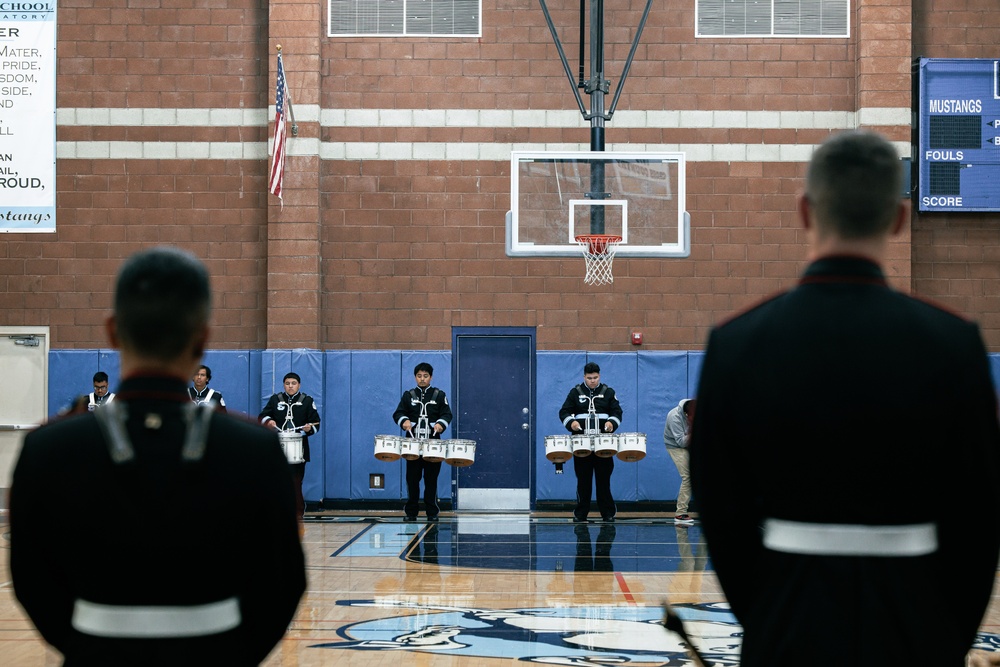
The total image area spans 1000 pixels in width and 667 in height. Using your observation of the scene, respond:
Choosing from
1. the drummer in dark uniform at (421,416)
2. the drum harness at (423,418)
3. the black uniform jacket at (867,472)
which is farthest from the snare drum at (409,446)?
the black uniform jacket at (867,472)

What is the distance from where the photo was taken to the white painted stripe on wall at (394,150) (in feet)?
52.7

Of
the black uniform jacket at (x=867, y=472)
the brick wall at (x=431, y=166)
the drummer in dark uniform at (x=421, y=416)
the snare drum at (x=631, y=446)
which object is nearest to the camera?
the black uniform jacket at (x=867, y=472)

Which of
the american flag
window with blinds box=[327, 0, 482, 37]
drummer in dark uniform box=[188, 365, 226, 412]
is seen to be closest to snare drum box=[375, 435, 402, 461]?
drummer in dark uniform box=[188, 365, 226, 412]

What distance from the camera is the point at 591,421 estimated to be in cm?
1478

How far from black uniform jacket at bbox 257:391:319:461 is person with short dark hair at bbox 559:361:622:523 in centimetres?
331

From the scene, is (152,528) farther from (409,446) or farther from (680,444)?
(680,444)

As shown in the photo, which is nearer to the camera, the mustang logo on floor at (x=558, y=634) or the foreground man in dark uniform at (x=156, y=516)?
the foreground man in dark uniform at (x=156, y=516)

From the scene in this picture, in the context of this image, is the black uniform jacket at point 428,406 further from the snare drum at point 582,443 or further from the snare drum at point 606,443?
the snare drum at point 606,443

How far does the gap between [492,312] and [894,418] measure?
14.0 metres

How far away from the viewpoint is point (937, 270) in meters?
16.0

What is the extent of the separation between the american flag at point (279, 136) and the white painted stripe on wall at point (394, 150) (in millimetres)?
828

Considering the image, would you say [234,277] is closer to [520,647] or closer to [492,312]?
[492,312]

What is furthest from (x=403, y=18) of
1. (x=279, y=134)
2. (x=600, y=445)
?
(x=600, y=445)

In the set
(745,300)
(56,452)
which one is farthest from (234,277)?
(56,452)
